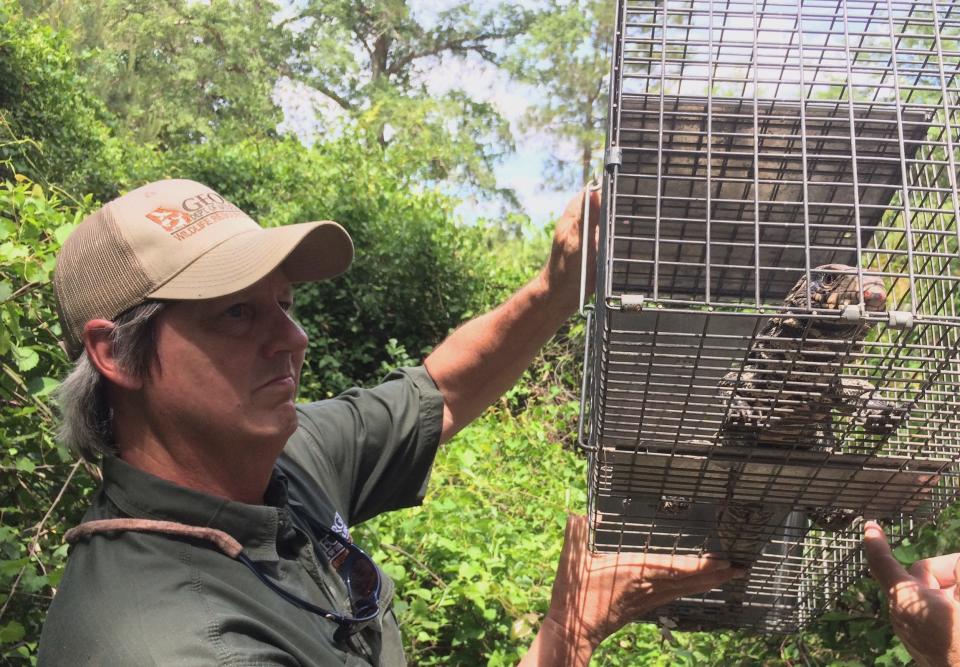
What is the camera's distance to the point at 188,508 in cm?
139

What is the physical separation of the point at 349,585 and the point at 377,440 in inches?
17.2

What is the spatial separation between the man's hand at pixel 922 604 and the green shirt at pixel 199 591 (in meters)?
0.92

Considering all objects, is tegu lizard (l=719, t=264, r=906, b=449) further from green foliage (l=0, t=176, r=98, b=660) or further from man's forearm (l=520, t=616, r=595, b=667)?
green foliage (l=0, t=176, r=98, b=660)

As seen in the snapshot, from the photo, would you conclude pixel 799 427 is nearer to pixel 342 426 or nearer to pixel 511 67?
pixel 342 426

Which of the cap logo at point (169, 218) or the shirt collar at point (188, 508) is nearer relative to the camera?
the shirt collar at point (188, 508)

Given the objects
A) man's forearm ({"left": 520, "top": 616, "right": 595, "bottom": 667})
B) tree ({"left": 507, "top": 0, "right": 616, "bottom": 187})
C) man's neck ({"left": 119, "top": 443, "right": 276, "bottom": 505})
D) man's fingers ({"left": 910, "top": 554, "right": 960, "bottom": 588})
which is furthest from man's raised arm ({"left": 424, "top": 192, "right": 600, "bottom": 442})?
tree ({"left": 507, "top": 0, "right": 616, "bottom": 187})

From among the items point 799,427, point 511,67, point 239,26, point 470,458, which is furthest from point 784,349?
point 239,26

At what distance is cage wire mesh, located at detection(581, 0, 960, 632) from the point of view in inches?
55.6

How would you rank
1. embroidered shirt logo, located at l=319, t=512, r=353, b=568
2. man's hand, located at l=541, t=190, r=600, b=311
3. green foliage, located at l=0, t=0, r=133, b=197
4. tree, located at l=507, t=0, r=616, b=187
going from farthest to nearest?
tree, located at l=507, t=0, r=616, b=187, green foliage, located at l=0, t=0, r=133, b=197, man's hand, located at l=541, t=190, r=600, b=311, embroidered shirt logo, located at l=319, t=512, r=353, b=568

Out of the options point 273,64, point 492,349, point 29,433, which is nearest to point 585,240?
point 492,349

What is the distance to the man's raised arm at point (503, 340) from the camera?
1.99 meters

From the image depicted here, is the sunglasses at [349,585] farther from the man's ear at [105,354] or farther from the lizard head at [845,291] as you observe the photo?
the lizard head at [845,291]

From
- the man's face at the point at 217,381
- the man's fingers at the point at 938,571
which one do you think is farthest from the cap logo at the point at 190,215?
the man's fingers at the point at 938,571

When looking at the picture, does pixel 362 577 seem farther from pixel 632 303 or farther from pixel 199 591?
pixel 632 303
